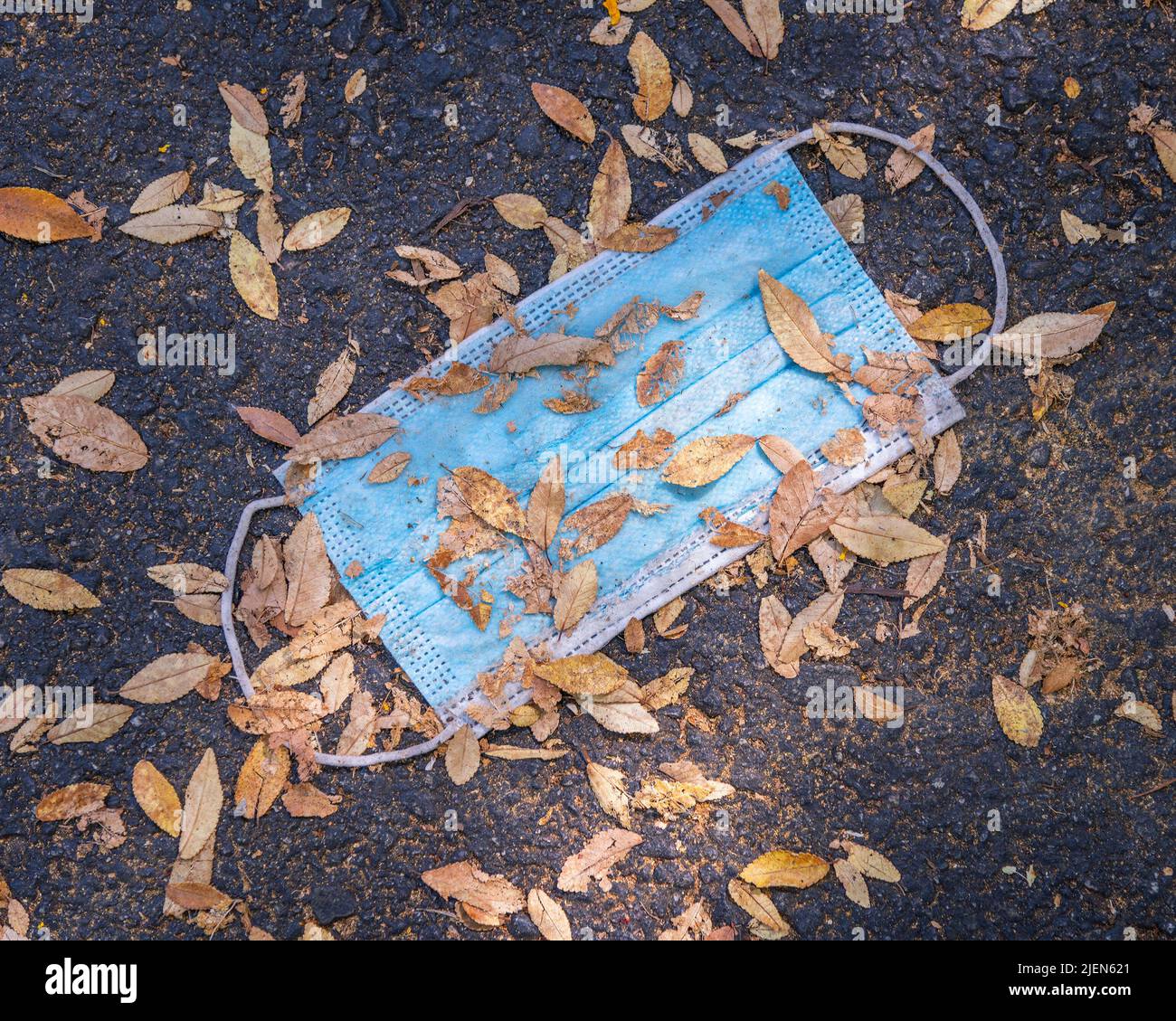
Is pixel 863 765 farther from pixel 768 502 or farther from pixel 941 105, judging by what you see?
pixel 941 105

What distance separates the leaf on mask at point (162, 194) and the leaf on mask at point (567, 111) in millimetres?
1041

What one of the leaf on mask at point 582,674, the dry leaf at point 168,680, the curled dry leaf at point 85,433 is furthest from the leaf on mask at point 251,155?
the leaf on mask at point 582,674

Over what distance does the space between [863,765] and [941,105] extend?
1.85 metres

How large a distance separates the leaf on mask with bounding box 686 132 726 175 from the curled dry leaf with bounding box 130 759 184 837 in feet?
7.44

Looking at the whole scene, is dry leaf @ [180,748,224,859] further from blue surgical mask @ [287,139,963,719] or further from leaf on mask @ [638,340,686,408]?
leaf on mask @ [638,340,686,408]

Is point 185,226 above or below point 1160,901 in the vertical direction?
above

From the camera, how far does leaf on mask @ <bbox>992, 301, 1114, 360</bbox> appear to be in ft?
7.94

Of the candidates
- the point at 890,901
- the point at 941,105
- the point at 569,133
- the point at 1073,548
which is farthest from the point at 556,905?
the point at 941,105

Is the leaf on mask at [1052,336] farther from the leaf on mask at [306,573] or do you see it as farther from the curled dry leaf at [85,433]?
the curled dry leaf at [85,433]

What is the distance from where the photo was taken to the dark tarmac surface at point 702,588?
2350mm

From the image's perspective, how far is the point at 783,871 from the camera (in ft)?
7.63

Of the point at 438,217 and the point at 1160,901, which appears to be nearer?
the point at 1160,901

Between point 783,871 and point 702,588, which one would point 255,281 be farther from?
point 783,871

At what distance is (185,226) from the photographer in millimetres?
2482
